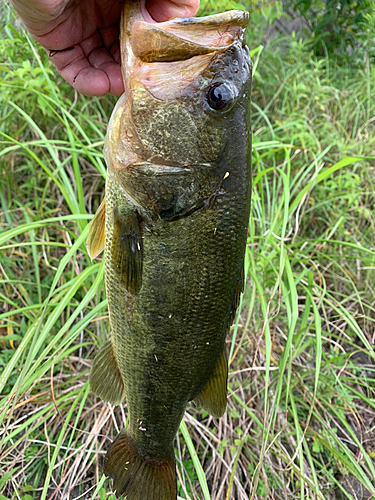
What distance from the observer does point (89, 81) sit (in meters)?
1.62

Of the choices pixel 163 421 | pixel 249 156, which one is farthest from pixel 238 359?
pixel 249 156

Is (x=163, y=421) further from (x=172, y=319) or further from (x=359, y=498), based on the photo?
(x=359, y=498)

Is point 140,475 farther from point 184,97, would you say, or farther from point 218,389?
point 184,97

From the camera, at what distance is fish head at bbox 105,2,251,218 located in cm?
111

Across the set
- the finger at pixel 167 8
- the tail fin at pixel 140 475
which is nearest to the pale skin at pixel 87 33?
the finger at pixel 167 8

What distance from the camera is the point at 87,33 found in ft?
5.29

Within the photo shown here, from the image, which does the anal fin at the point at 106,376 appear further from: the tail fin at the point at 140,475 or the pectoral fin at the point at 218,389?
the pectoral fin at the point at 218,389

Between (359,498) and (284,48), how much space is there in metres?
4.65

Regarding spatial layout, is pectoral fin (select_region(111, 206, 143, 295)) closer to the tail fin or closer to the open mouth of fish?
the open mouth of fish

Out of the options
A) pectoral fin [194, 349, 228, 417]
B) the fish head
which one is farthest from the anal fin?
the fish head

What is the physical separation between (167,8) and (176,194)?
78 centimetres

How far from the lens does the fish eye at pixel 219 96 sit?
112cm

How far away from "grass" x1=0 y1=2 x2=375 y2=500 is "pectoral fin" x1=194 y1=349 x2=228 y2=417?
0.44 metres

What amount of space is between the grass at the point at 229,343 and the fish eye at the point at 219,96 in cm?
93
